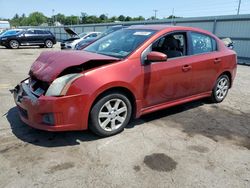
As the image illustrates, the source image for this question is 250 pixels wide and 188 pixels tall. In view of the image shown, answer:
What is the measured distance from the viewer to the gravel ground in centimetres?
291

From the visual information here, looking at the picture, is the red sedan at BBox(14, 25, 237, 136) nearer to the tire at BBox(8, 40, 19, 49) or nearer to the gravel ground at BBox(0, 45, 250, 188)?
the gravel ground at BBox(0, 45, 250, 188)

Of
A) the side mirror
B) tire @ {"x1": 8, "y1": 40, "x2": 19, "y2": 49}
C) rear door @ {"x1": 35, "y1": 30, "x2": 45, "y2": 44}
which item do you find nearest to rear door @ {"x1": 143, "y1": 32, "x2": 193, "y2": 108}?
the side mirror

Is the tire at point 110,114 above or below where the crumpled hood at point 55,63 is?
below

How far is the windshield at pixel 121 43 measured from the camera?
4184 millimetres

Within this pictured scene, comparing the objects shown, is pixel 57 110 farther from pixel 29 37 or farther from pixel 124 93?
pixel 29 37

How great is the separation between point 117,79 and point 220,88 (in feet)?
10.0

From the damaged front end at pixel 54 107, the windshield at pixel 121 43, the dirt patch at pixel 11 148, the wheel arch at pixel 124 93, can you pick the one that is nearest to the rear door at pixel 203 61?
the windshield at pixel 121 43

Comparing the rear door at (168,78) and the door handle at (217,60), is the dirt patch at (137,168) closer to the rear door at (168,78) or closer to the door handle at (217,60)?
the rear door at (168,78)

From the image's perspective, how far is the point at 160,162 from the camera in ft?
10.8

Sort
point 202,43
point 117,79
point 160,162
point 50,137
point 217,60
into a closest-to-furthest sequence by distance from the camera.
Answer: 1. point 160,162
2. point 117,79
3. point 50,137
4. point 202,43
5. point 217,60

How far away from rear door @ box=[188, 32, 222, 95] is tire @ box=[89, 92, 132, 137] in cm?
165

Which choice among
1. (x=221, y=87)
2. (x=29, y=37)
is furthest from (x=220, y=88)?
(x=29, y=37)

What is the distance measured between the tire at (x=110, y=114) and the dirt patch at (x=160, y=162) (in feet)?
2.59

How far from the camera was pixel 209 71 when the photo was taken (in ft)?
17.1
